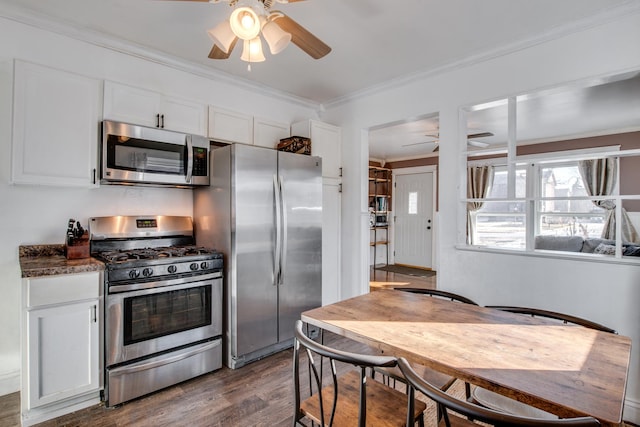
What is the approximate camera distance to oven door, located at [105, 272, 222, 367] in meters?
2.12

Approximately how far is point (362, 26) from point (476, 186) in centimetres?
520

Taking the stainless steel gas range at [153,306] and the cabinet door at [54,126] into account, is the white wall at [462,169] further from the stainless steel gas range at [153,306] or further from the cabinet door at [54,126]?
the cabinet door at [54,126]

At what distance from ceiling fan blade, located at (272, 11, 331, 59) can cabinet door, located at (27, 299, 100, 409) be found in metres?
2.00

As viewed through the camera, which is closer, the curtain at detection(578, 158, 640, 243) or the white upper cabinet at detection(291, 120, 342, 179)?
the white upper cabinet at detection(291, 120, 342, 179)

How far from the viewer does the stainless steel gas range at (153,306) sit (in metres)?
2.12

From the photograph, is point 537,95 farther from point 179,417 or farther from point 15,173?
point 15,173

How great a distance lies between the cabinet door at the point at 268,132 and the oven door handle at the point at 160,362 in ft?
6.39

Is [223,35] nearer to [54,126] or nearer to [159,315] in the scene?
[54,126]

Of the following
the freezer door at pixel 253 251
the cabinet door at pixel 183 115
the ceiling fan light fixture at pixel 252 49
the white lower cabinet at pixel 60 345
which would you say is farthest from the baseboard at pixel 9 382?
the ceiling fan light fixture at pixel 252 49

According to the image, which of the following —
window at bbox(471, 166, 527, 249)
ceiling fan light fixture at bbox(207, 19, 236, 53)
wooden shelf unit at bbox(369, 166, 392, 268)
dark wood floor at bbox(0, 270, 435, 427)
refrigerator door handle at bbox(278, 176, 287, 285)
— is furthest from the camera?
wooden shelf unit at bbox(369, 166, 392, 268)

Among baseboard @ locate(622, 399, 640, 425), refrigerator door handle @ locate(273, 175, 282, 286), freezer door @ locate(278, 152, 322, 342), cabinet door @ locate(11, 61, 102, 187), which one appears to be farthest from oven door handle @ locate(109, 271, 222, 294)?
baseboard @ locate(622, 399, 640, 425)

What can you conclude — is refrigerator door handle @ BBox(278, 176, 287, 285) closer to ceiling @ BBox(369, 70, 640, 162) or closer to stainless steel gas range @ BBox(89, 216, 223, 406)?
stainless steel gas range @ BBox(89, 216, 223, 406)

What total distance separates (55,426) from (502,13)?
3.72m

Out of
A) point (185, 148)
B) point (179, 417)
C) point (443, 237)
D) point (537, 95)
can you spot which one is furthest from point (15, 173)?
point (537, 95)
